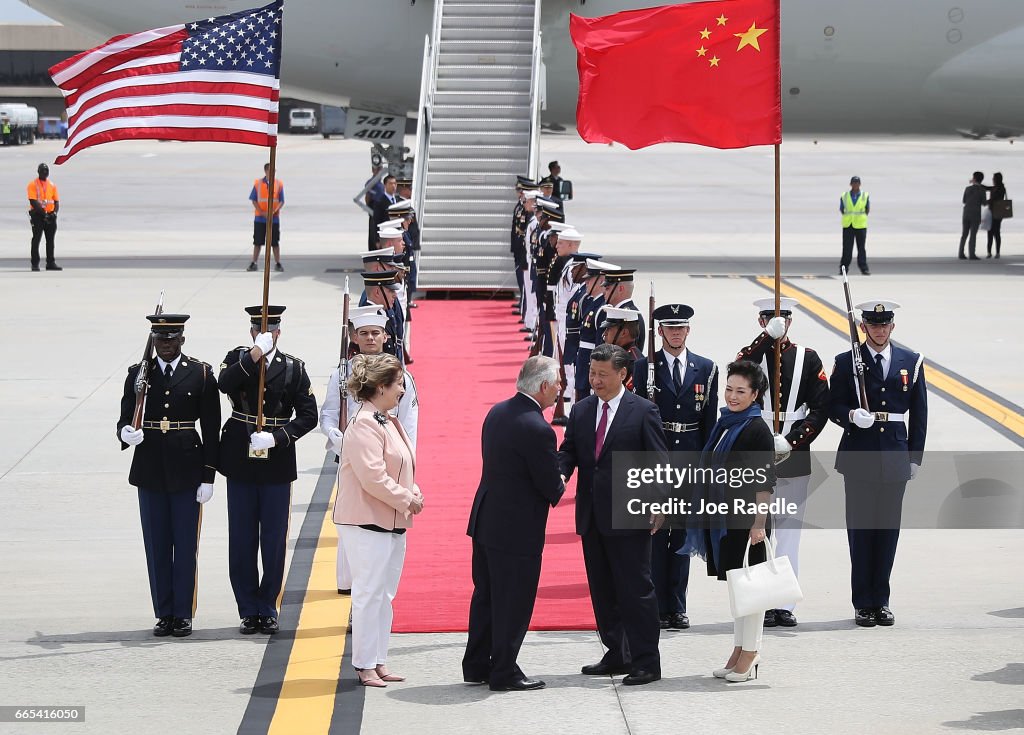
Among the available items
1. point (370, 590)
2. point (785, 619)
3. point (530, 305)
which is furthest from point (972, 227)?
point (370, 590)

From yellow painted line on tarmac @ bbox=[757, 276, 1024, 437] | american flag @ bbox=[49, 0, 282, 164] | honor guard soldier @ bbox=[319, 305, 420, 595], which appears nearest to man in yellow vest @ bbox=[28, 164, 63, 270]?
yellow painted line on tarmac @ bbox=[757, 276, 1024, 437]

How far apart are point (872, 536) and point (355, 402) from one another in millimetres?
3209

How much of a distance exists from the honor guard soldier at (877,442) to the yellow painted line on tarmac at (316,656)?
302 centimetres

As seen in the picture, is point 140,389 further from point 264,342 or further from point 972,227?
point 972,227

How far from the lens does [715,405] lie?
864 cm

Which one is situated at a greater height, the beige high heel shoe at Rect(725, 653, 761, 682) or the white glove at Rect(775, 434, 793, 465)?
the white glove at Rect(775, 434, 793, 465)

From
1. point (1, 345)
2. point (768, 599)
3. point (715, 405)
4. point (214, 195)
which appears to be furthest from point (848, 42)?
point (214, 195)

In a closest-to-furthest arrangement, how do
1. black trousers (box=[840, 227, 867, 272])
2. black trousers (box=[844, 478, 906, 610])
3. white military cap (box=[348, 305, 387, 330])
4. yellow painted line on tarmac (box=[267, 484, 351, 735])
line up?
1. yellow painted line on tarmac (box=[267, 484, 351, 735])
2. black trousers (box=[844, 478, 906, 610])
3. white military cap (box=[348, 305, 387, 330])
4. black trousers (box=[840, 227, 867, 272])

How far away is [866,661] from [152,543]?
13.0 feet

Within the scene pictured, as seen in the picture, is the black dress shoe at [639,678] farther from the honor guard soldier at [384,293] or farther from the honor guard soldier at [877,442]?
the honor guard soldier at [384,293]

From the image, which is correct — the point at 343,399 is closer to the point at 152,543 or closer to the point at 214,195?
the point at 152,543

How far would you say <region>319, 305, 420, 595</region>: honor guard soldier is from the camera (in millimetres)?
8367

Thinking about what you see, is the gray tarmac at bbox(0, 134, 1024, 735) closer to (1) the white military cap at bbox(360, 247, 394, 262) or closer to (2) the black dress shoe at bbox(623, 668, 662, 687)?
(2) the black dress shoe at bbox(623, 668, 662, 687)

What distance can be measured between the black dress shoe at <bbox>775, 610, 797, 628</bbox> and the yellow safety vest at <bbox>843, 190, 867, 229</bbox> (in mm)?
17424
